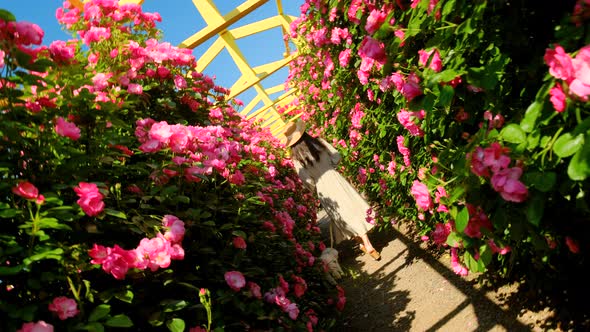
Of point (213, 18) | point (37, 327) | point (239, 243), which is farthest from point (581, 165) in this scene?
point (213, 18)

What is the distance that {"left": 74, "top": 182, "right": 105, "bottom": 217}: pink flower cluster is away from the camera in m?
1.06

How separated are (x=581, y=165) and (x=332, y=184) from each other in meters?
4.16

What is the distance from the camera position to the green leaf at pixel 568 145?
77 centimetres

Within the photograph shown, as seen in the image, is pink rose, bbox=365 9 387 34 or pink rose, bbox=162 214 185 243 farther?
pink rose, bbox=365 9 387 34

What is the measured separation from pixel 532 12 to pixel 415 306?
2579 millimetres

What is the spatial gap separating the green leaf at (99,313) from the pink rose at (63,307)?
1.7 inches

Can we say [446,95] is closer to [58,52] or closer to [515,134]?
→ [515,134]

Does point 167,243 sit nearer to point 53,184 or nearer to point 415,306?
point 53,184

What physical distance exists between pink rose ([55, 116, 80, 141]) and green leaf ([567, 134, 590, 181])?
1.28m

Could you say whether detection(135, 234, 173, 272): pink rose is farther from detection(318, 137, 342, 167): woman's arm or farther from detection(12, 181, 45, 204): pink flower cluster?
detection(318, 137, 342, 167): woman's arm

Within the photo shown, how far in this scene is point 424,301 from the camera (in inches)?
125

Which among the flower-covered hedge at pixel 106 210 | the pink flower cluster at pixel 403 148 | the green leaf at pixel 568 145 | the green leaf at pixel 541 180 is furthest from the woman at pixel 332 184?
the green leaf at pixel 568 145

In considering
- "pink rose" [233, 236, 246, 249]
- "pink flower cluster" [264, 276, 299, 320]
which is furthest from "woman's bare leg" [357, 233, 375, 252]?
"pink rose" [233, 236, 246, 249]

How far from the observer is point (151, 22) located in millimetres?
2533
